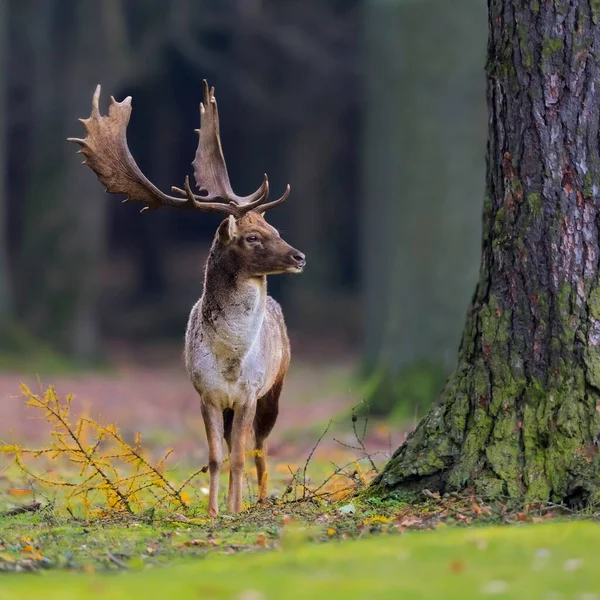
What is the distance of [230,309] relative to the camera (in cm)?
964

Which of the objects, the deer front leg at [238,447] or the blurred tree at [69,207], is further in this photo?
the blurred tree at [69,207]

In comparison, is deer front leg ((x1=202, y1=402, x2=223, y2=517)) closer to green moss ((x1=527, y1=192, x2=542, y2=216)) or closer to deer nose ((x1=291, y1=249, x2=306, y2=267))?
deer nose ((x1=291, y1=249, x2=306, y2=267))

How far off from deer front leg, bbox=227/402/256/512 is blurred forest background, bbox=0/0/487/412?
7274 millimetres

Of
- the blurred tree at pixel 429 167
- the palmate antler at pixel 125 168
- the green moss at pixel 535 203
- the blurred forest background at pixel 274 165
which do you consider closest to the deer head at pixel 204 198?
the palmate antler at pixel 125 168

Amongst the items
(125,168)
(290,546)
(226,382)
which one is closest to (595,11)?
(125,168)

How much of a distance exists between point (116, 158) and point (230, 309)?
1317 millimetres

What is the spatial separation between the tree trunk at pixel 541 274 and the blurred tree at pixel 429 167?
8.59m

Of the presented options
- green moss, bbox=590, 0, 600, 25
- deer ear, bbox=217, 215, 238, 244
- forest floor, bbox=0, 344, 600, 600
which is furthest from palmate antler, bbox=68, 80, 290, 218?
green moss, bbox=590, 0, 600, 25

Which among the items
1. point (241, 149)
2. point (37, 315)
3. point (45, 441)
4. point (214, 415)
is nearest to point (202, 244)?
point (241, 149)

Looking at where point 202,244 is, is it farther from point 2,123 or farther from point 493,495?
point 493,495

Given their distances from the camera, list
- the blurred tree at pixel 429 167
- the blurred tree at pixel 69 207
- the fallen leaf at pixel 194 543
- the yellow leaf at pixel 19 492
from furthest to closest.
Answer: the blurred tree at pixel 69 207, the blurred tree at pixel 429 167, the yellow leaf at pixel 19 492, the fallen leaf at pixel 194 543

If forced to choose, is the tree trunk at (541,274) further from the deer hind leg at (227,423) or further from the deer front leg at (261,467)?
the deer hind leg at (227,423)

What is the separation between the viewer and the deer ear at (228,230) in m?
9.60

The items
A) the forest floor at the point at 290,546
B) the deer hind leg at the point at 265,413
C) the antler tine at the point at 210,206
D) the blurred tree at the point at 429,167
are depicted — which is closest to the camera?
the forest floor at the point at 290,546
